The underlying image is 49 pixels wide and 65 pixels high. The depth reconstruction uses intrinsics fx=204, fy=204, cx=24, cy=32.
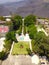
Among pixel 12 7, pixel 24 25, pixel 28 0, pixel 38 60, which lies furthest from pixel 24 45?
pixel 28 0

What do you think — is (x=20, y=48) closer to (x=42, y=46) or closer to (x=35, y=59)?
(x=35, y=59)

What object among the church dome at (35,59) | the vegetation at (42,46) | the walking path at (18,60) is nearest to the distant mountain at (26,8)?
the vegetation at (42,46)

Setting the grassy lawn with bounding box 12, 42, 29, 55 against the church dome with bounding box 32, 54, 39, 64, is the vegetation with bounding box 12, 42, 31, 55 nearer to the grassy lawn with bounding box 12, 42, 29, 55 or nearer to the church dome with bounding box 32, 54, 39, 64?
the grassy lawn with bounding box 12, 42, 29, 55

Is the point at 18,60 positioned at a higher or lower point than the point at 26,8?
higher

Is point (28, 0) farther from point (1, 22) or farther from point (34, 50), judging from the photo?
point (34, 50)

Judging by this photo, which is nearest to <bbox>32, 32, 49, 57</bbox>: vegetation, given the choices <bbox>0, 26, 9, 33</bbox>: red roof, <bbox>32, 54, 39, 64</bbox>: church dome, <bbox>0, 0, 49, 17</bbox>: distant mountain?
<bbox>32, 54, 39, 64</bbox>: church dome

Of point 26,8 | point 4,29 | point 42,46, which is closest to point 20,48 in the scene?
point 42,46

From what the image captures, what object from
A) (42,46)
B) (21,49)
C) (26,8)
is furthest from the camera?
(26,8)

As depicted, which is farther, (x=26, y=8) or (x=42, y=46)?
(x=26, y=8)
